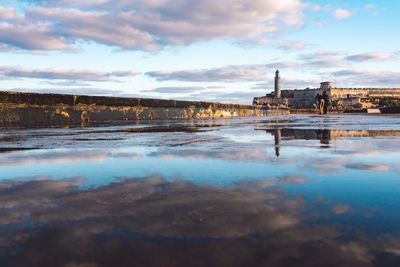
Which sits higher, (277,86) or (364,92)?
(277,86)

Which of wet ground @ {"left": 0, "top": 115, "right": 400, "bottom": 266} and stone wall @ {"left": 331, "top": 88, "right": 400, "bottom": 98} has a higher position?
stone wall @ {"left": 331, "top": 88, "right": 400, "bottom": 98}

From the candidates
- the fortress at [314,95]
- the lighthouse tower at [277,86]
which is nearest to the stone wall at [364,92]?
the fortress at [314,95]

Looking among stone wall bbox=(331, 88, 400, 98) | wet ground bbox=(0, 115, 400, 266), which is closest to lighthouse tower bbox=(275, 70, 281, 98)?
stone wall bbox=(331, 88, 400, 98)

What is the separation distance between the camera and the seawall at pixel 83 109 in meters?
7.60

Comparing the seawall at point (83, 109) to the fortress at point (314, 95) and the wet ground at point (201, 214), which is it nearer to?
the wet ground at point (201, 214)

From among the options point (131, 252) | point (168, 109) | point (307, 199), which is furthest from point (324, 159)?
point (168, 109)

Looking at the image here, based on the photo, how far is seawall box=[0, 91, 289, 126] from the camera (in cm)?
760

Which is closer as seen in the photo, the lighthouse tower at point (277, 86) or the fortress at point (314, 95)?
the fortress at point (314, 95)

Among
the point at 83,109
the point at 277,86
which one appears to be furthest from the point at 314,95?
the point at 83,109

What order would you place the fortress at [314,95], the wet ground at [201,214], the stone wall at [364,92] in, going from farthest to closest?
1. the stone wall at [364,92]
2. the fortress at [314,95]
3. the wet ground at [201,214]

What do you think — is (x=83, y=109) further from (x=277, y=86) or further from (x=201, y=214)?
(x=277, y=86)

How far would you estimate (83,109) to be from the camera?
355 inches

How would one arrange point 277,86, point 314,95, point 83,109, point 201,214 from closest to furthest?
point 201,214 < point 83,109 < point 314,95 < point 277,86

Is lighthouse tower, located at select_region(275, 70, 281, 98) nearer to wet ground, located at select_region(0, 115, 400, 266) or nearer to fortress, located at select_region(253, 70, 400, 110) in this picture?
fortress, located at select_region(253, 70, 400, 110)
